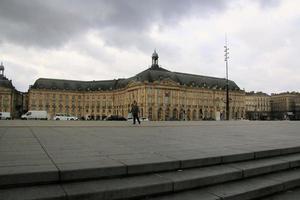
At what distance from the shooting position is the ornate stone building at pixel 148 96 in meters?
137

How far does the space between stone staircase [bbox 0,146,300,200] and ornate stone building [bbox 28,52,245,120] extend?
124 metres

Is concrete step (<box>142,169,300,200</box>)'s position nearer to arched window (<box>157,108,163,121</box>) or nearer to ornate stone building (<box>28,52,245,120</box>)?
ornate stone building (<box>28,52,245,120</box>)

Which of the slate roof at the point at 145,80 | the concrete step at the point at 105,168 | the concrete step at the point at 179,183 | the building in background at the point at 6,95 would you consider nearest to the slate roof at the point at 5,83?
the building in background at the point at 6,95

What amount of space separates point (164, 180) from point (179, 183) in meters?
0.27

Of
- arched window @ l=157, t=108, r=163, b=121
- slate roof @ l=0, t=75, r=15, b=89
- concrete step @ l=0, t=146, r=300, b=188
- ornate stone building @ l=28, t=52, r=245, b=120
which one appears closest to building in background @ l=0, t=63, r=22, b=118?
slate roof @ l=0, t=75, r=15, b=89

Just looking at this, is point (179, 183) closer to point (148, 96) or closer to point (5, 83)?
point (148, 96)

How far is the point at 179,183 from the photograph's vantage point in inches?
206

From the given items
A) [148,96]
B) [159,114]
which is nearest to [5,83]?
[148,96]

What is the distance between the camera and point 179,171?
594 centimetres

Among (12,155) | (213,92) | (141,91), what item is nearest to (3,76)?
(141,91)

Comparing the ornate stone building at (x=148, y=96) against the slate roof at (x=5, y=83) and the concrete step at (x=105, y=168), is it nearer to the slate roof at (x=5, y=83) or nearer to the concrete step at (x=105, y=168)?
the slate roof at (x=5, y=83)

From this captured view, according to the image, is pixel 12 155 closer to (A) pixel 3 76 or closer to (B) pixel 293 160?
(B) pixel 293 160

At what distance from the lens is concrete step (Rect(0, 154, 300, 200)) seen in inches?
174

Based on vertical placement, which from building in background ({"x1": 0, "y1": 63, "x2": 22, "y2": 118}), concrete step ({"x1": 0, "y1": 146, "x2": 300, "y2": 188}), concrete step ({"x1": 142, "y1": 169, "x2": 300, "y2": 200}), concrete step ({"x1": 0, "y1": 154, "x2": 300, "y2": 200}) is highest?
building in background ({"x1": 0, "y1": 63, "x2": 22, "y2": 118})
